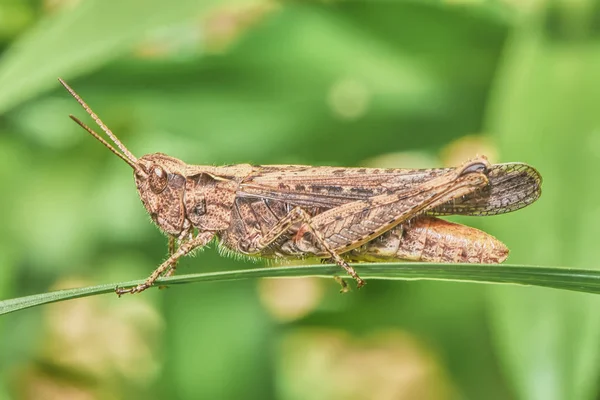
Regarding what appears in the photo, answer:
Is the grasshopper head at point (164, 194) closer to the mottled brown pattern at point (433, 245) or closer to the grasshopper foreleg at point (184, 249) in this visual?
the grasshopper foreleg at point (184, 249)

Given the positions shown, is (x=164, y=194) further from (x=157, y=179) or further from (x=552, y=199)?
(x=552, y=199)

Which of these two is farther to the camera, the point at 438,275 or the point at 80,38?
the point at 80,38

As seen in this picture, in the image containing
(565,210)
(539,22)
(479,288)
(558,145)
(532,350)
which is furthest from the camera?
(479,288)

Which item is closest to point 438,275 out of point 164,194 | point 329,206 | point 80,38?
point 329,206

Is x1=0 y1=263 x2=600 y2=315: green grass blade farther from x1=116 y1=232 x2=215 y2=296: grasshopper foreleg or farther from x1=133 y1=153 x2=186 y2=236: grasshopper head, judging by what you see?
x1=133 y1=153 x2=186 y2=236: grasshopper head

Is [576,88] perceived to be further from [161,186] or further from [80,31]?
[80,31]

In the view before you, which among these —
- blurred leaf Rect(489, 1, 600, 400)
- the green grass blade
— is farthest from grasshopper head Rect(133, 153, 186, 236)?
blurred leaf Rect(489, 1, 600, 400)

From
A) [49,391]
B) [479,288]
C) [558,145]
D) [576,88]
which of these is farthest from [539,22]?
[49,391]
